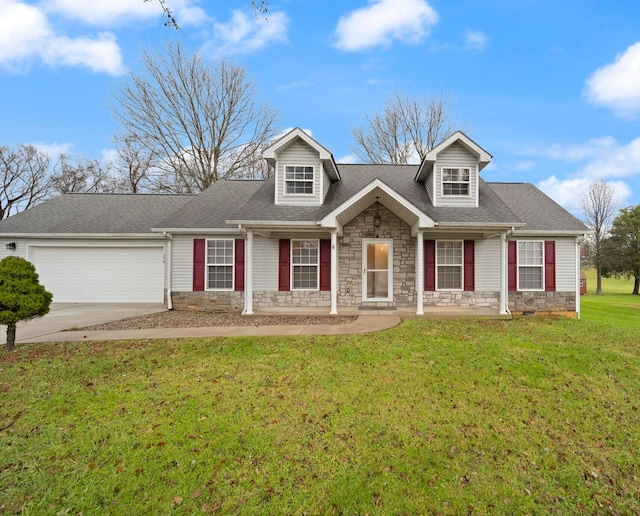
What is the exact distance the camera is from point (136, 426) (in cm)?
338

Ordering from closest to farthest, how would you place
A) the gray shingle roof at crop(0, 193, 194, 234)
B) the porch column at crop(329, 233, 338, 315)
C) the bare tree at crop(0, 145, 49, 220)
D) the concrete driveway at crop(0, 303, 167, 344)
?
the concrete driveway at crop(0, 303, 167, 344) < the porch column at crop(329, 233, 338, 315) < the gray shingle roof at crop(0, 193, 194, 234) < the bare tree at crop(0, 145, 49, 220)

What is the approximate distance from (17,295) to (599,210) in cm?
3974

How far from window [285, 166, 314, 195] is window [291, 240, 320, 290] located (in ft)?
5.65

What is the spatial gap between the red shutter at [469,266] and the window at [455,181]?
1786 millimetres

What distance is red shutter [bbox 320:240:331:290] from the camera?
10438 mm

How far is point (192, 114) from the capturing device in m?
18.4

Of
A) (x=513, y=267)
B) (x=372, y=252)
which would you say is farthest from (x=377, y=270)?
(x=513, y=267)

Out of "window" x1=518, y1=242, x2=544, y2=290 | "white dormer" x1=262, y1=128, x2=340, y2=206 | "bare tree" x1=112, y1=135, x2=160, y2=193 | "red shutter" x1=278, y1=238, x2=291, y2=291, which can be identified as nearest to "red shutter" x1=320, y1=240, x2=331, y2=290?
"red shutter" x1=278, y1=238, x2=291, y2=291

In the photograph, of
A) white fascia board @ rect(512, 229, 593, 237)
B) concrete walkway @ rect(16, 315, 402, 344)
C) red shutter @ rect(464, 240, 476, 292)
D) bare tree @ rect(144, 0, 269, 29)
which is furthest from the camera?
red shutter @ rect(464, 240, 476, 292)

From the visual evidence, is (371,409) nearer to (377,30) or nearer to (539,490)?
(539,490)

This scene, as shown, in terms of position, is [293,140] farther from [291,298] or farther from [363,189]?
[291,298]

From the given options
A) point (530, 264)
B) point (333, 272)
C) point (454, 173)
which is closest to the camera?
point (333, 272)

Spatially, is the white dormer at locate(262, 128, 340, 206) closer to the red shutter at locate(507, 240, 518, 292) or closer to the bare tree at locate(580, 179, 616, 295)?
the red shutter at locate(507, 240, 518, 292)

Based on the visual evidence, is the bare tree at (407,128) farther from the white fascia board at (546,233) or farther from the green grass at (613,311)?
the green grass at (613,311)
